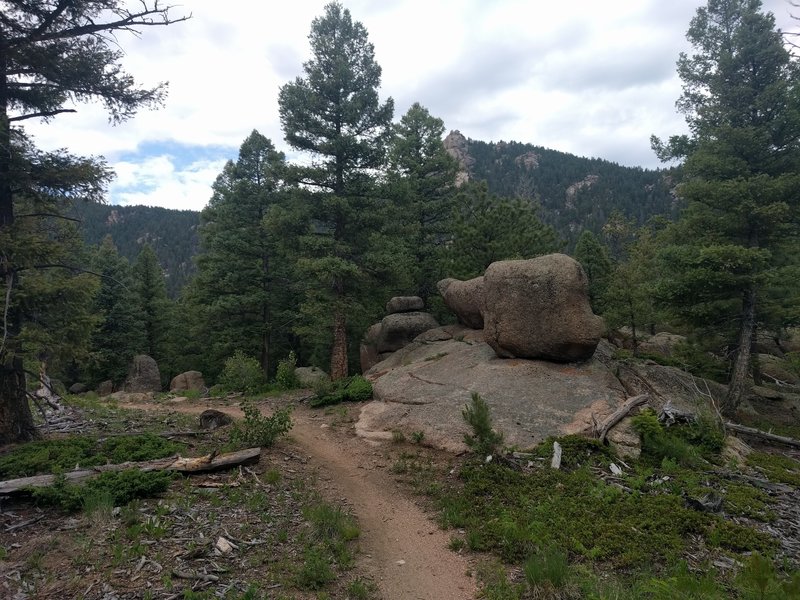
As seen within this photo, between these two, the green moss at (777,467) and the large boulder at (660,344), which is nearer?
the green moss at (777,467)

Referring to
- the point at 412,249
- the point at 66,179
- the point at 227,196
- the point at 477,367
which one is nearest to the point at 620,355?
the point at 477,367

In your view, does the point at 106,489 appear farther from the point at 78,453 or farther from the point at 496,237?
the point at 496,237

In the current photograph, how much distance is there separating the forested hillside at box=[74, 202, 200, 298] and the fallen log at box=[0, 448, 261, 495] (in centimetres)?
11525

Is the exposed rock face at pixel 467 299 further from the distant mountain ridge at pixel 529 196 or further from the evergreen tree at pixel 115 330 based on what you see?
the distant mountain ridge at pixel 529 196

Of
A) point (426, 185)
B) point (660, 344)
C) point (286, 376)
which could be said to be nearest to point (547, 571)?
point (286, 376)

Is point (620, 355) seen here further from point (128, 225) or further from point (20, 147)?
point (128, 225)

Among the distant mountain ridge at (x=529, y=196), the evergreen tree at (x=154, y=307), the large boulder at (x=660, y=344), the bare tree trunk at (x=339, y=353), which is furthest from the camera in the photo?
the distant mountain ridge at (x=529, y=196)

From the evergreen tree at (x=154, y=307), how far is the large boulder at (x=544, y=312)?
1208 inches

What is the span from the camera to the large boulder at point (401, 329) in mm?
21844

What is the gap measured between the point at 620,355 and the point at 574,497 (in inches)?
365

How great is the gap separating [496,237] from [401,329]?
631cm

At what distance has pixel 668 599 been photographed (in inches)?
160

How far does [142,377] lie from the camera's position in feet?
93.0

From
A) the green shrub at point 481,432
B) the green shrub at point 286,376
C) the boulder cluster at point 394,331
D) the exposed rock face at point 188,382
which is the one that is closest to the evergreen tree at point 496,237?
the boulder cluster at point 394,331
